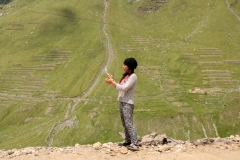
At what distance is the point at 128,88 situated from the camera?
1376cm

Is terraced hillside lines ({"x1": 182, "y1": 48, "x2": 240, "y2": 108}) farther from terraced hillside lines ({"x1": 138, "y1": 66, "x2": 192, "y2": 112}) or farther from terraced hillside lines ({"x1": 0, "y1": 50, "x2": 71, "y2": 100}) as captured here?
terraced hillside lines ({"x1": 0, "y1": 50, "x2": 71, "y2": 100})

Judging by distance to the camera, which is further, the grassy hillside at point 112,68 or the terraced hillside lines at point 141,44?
the terraced hillside lines at point 141,44

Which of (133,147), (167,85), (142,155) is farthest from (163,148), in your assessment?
(167,85)

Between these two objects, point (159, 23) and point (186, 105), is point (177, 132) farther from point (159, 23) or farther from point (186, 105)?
point (159, 23)

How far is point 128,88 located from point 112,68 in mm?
79530

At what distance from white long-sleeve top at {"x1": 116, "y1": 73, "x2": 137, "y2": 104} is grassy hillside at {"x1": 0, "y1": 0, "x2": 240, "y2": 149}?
49.6 m

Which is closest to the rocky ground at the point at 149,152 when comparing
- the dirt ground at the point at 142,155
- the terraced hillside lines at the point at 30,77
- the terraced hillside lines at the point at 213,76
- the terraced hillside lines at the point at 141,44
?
the dirt ground at the point at 142,155

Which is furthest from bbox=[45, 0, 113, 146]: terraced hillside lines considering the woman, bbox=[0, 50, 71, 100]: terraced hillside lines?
the woman

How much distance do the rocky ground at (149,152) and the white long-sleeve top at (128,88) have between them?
2616mm

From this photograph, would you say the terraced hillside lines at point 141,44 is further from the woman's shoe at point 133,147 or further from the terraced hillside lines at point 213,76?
the woman's shoe at point 133,147

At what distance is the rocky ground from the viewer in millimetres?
14086

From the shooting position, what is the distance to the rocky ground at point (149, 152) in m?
14.1

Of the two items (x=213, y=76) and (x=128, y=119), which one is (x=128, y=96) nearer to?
(x=128, y=119)

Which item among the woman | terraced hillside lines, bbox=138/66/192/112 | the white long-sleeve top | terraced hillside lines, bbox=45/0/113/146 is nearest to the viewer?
the white long-sleeve top
